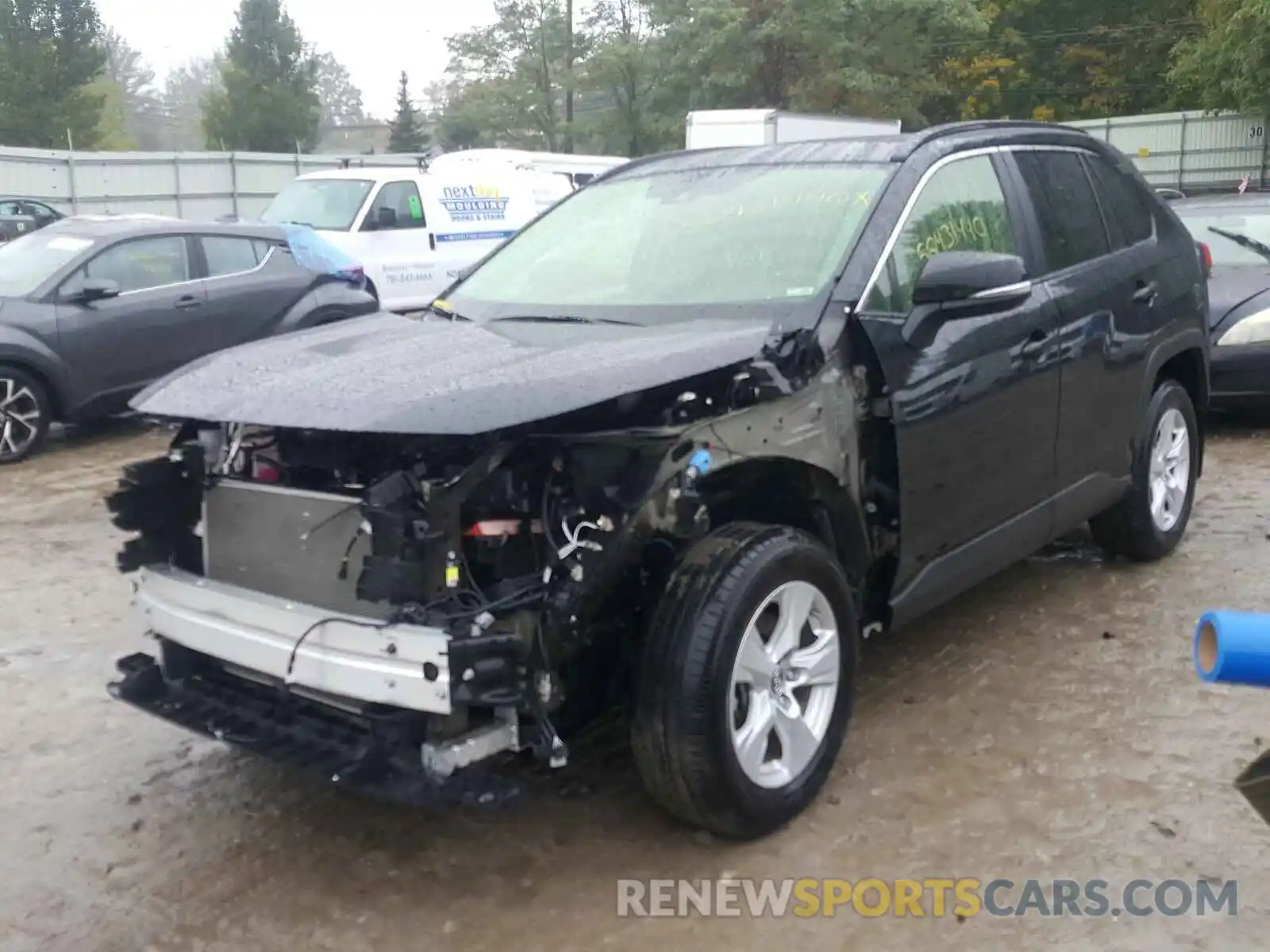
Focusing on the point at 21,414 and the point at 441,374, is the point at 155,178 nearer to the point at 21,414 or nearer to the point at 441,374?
the point at 21,414

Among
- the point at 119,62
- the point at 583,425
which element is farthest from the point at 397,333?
the point at 119,62

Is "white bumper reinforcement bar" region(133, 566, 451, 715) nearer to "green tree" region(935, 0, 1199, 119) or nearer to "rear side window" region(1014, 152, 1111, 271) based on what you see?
"rear side window" region(1014, 152, 1111, 271)

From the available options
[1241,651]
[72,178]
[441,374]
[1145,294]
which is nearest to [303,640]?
[441,374]

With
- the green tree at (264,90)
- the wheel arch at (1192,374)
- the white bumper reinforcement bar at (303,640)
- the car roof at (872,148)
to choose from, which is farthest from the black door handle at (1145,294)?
the green tree at (264,90)

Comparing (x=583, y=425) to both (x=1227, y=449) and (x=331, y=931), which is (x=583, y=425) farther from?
(x=1227, y=449)

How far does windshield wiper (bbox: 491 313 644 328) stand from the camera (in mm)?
4051

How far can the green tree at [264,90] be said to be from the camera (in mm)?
48219

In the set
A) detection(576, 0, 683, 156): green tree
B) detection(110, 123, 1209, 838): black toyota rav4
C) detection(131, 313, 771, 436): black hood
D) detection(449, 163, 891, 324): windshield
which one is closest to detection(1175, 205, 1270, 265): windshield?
detection(110, 123, 1209, 838): black toyota rav4

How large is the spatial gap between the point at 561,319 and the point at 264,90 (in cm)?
4797

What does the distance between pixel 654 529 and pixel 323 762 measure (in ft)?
3.23

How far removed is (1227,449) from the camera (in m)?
8.25

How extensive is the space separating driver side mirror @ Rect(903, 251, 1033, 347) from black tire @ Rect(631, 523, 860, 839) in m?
0.93

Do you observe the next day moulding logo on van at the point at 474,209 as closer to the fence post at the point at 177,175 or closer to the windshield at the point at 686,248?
the windshield at the point at 686,248

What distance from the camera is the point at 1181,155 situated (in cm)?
3275
